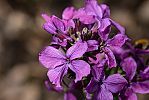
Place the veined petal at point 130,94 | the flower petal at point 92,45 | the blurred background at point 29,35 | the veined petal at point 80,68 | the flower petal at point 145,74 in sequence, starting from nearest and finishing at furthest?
the veined petal at point 80,68 < the flower petal at point 92,45 < the veined petal at point 130,94 < the flower petal at point 145,74 < the blurred background at point 29,35

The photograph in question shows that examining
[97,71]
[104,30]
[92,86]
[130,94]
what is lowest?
[130,94]

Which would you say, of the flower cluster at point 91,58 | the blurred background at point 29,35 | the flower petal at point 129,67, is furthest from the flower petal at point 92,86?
the blurred background at point 29,35

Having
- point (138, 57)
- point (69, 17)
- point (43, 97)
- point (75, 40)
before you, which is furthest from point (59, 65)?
point (43, 97)

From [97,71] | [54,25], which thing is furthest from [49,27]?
[97,71]

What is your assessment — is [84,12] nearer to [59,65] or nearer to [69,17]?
[69,17]

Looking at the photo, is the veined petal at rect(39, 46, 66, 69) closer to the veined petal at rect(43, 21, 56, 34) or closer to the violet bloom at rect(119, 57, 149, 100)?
the veined petal at rect(43, 21, 56, 34)

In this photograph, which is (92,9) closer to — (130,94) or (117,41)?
(117,41)

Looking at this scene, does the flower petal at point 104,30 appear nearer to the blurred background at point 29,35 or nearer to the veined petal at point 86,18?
the veined petal at point 86,18

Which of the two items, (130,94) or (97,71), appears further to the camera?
(130,94)
